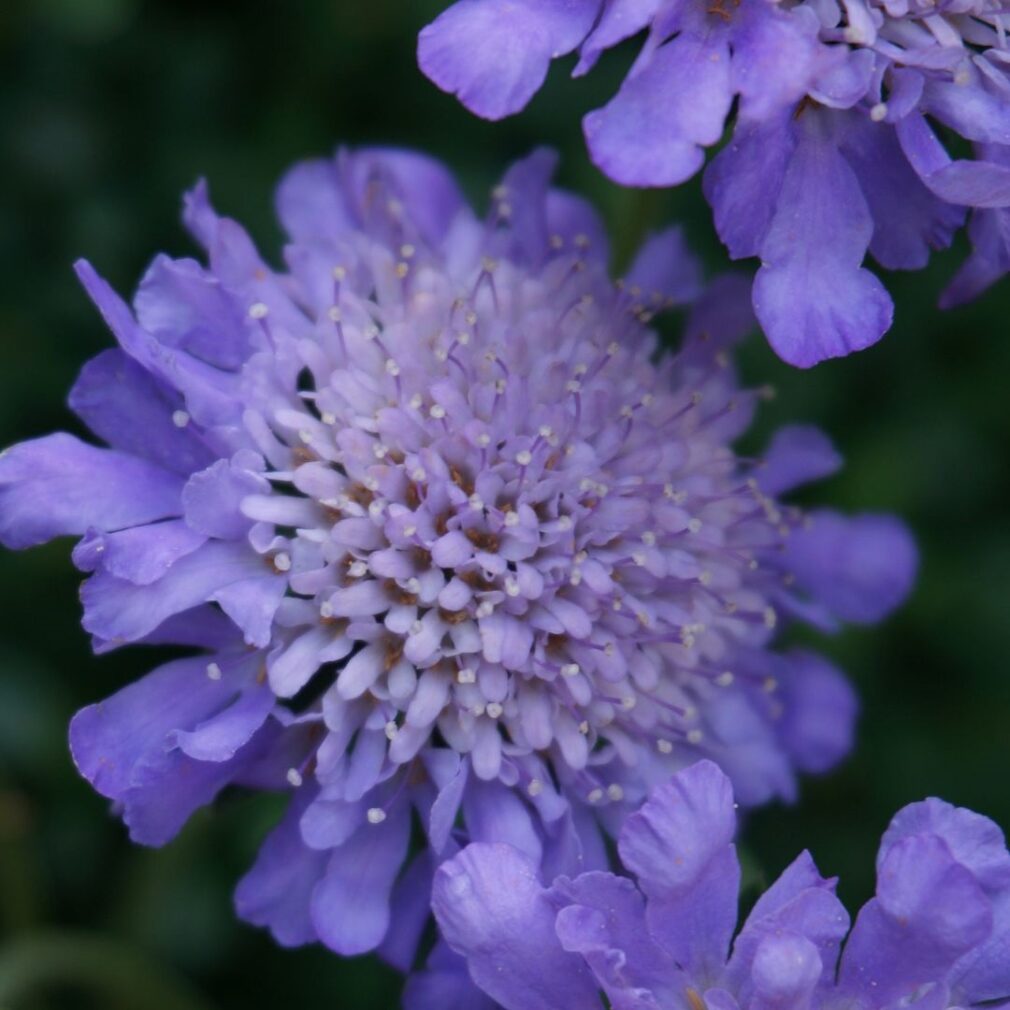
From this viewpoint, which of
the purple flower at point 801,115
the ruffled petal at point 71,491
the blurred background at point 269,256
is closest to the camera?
the purple flower at point 801,115

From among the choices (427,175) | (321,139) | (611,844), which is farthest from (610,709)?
(321,139)

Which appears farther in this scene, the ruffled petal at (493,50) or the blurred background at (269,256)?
the blurred background at (269,256)

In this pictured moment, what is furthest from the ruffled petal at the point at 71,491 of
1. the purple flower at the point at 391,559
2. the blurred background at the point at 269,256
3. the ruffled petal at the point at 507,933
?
the blurred background at the point at 269,256

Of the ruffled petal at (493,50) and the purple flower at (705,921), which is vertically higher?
the ruffled petal at (493,50)

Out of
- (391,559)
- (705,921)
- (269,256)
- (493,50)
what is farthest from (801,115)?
(269,256)

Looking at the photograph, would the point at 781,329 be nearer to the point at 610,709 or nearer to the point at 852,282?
the point at 852,282

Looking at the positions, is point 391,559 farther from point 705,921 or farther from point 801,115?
point 801,115

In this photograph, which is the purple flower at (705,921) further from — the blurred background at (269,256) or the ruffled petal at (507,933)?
the blurred background at (269,256)
